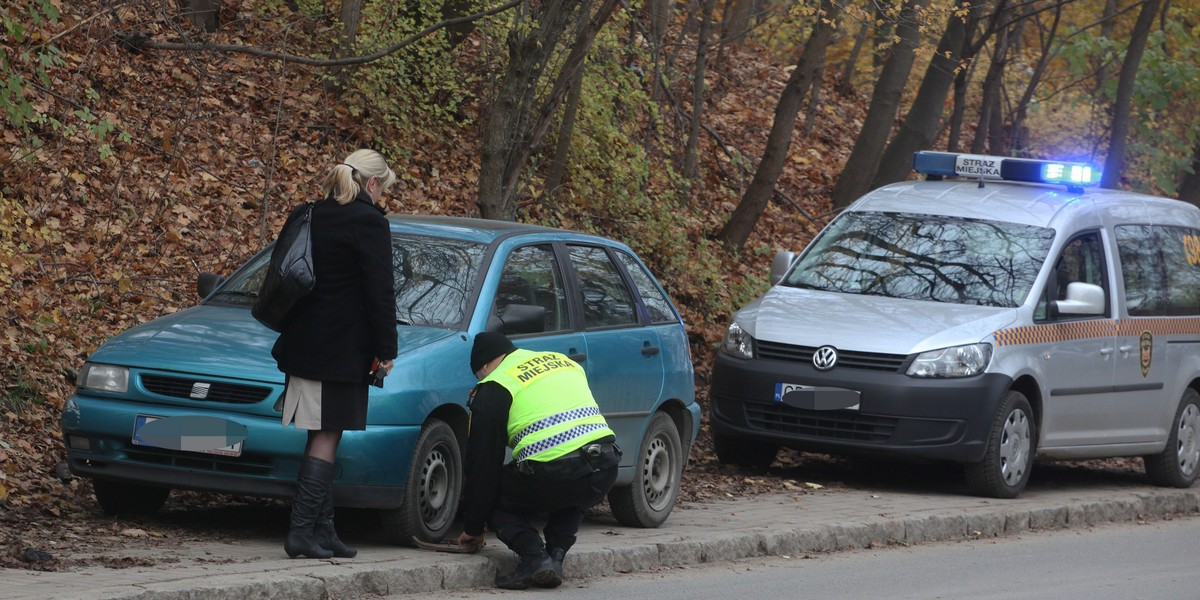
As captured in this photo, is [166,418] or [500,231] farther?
[500,231]

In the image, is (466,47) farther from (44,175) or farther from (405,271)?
(405,271)

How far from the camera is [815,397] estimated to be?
32.0 feet

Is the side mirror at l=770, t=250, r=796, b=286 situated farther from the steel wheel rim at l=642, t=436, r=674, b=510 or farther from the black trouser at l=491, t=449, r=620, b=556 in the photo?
the black trouser at l=491, t=449, r=620, b=556

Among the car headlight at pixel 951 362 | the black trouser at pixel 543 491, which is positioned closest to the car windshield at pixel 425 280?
the black trouser at pixel 543 491

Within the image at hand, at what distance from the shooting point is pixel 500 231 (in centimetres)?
761

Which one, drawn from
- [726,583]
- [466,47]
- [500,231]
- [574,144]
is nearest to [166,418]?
[500,231]

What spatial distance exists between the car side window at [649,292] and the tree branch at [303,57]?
116 inches

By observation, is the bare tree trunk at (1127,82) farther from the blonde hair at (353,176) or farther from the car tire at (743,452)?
the blonde hair at (353,176)

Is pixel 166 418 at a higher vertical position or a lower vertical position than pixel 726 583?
higher

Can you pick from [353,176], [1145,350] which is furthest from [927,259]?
A: [353,176]

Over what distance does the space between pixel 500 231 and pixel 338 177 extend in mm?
1654

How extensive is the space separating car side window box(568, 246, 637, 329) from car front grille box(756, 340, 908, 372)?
81.6 inches

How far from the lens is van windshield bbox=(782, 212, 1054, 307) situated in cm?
1039

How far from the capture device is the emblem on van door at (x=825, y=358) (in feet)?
31.9
